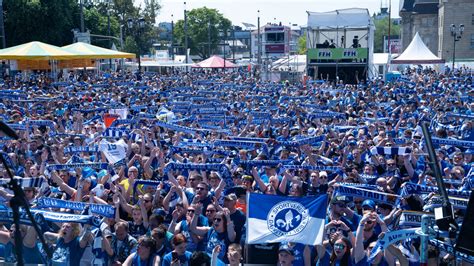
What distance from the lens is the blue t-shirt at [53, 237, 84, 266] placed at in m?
7.40

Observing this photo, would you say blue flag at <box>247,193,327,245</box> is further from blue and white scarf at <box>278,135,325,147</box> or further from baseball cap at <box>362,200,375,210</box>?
blue and white scarf at <box>278,135,325,147</box>

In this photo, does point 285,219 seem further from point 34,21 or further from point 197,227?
point 34,21

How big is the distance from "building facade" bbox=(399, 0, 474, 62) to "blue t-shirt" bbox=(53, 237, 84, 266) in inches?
3086

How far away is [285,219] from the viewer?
7.42 metres

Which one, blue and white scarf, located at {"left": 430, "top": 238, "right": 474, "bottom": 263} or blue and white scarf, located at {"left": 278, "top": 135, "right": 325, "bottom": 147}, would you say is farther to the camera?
blue and white scarf, located at {"left": 278, "top": 135, "right": 325, "bottom": 147}

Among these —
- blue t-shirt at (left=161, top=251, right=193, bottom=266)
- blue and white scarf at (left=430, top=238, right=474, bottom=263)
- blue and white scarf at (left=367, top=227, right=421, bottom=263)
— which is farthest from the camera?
blue t-shirt at (left=161, top=251, right=193, bottom=266)

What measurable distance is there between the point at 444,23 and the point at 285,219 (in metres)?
81.4

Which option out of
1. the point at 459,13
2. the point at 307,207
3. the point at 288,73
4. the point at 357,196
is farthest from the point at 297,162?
the point at 459,13

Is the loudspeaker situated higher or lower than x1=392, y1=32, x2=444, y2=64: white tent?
lower

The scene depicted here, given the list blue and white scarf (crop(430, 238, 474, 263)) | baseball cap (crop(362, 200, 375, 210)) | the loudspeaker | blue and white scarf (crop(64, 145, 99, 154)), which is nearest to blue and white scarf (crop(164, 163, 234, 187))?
baseball cap (crop(362, 200, 375, 210))

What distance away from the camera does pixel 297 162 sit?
11.9 m

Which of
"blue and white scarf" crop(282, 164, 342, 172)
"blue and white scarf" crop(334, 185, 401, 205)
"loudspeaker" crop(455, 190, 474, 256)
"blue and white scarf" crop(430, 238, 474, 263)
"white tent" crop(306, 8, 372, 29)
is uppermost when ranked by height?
"white tent" crop(306, 8, 372, 29)

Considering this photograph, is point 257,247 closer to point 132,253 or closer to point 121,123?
point 132,253

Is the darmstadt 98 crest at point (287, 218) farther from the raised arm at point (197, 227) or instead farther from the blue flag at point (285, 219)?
the raised arm at point (197, 227)
